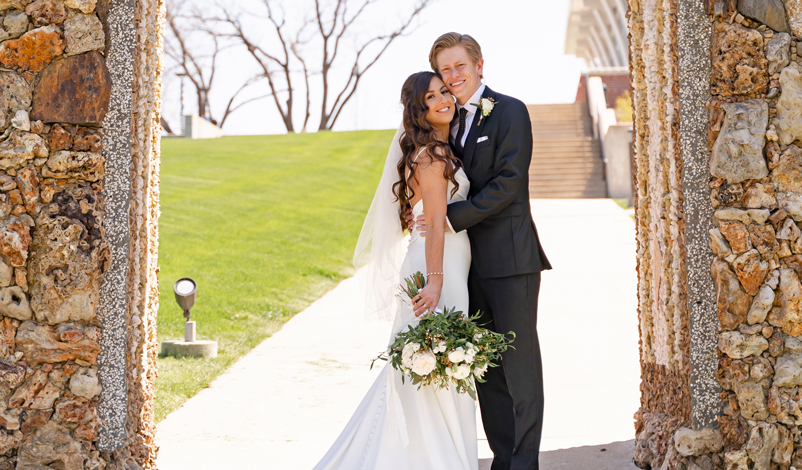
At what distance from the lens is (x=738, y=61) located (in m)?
3.59

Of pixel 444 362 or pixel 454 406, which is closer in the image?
pixel 444 362

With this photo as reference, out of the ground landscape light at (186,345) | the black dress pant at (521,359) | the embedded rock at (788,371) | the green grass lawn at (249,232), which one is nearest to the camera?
the embedded rock at (788,371)

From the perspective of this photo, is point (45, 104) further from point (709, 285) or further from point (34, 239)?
point (709, 285)

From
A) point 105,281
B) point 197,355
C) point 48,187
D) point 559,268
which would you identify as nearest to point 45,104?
point 48,187

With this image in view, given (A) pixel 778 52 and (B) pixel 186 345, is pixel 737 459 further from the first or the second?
(B) pixel 186 345

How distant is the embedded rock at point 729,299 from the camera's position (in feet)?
11.6

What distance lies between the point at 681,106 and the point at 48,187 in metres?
3.15

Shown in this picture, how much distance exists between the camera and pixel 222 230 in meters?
15.1

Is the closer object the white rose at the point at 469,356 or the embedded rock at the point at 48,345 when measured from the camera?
the white rose at the point at 469,356

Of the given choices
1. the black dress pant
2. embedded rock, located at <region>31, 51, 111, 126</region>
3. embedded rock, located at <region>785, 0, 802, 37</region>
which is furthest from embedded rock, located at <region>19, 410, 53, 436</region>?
embedded rock, located at <region>785, 0, 802, 37</region>

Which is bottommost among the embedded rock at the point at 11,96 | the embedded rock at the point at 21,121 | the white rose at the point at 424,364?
the white rose at the point at 424,364

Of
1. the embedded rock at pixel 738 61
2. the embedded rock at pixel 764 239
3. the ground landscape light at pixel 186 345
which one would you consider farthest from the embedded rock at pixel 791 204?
the ground landscape light at pixel 186 345

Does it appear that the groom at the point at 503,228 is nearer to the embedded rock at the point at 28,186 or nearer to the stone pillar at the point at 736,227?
the stone pillar at the point at 736,227

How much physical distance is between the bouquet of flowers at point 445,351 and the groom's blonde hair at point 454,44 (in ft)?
4.60
